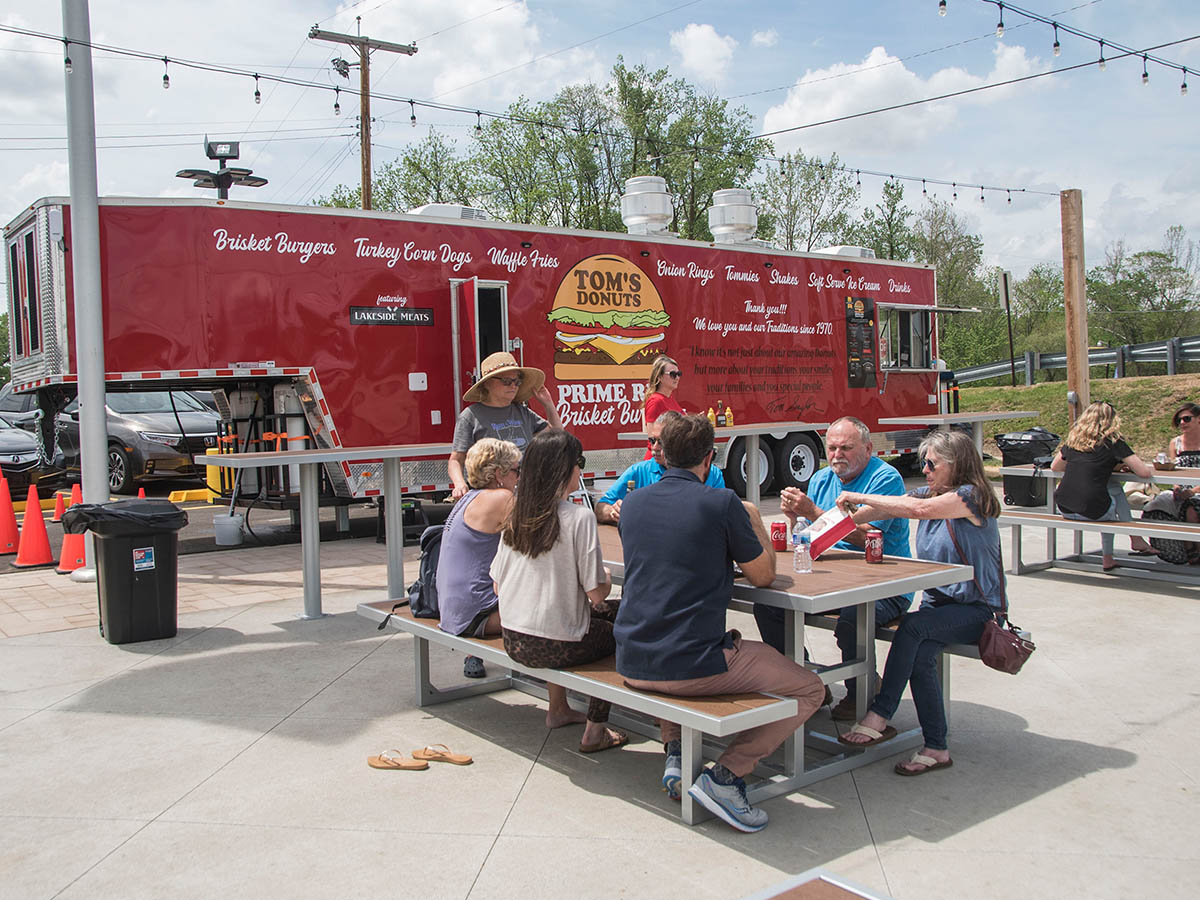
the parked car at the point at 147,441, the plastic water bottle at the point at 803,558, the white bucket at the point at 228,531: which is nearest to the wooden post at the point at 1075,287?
the plastic water bottle at the point at 803,558

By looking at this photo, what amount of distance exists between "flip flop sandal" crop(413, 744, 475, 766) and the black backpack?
0.72 metres

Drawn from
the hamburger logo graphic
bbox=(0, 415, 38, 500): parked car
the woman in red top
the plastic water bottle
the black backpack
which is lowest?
the black backpack

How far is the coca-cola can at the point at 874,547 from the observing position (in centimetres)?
426

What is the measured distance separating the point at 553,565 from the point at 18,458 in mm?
13118

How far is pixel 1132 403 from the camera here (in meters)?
19.3

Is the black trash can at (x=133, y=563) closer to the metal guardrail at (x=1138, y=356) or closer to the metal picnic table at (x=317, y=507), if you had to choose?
the metal picnic table at (x=317, y=507)

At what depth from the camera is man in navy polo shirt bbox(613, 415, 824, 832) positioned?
3.49 meters

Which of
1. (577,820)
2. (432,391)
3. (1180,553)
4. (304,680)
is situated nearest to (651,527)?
→ (577,820)

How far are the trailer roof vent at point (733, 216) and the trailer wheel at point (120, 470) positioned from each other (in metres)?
8.69

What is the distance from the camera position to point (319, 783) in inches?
159

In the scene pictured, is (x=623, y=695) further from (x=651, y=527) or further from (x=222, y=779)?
(x=222, y=779)

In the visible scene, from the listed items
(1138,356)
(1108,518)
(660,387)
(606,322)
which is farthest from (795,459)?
(1138,356)

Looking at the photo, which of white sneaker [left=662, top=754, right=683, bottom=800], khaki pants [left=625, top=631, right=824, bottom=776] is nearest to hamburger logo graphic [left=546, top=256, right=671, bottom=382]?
white sneaker [left=662, top=754, right=683, bottom=800]

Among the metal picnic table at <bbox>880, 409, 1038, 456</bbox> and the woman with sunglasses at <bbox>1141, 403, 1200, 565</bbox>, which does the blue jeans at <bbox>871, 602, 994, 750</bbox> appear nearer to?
the woman with sunglasses at <bbox>1141, 403, 1200, 565</bbox>
